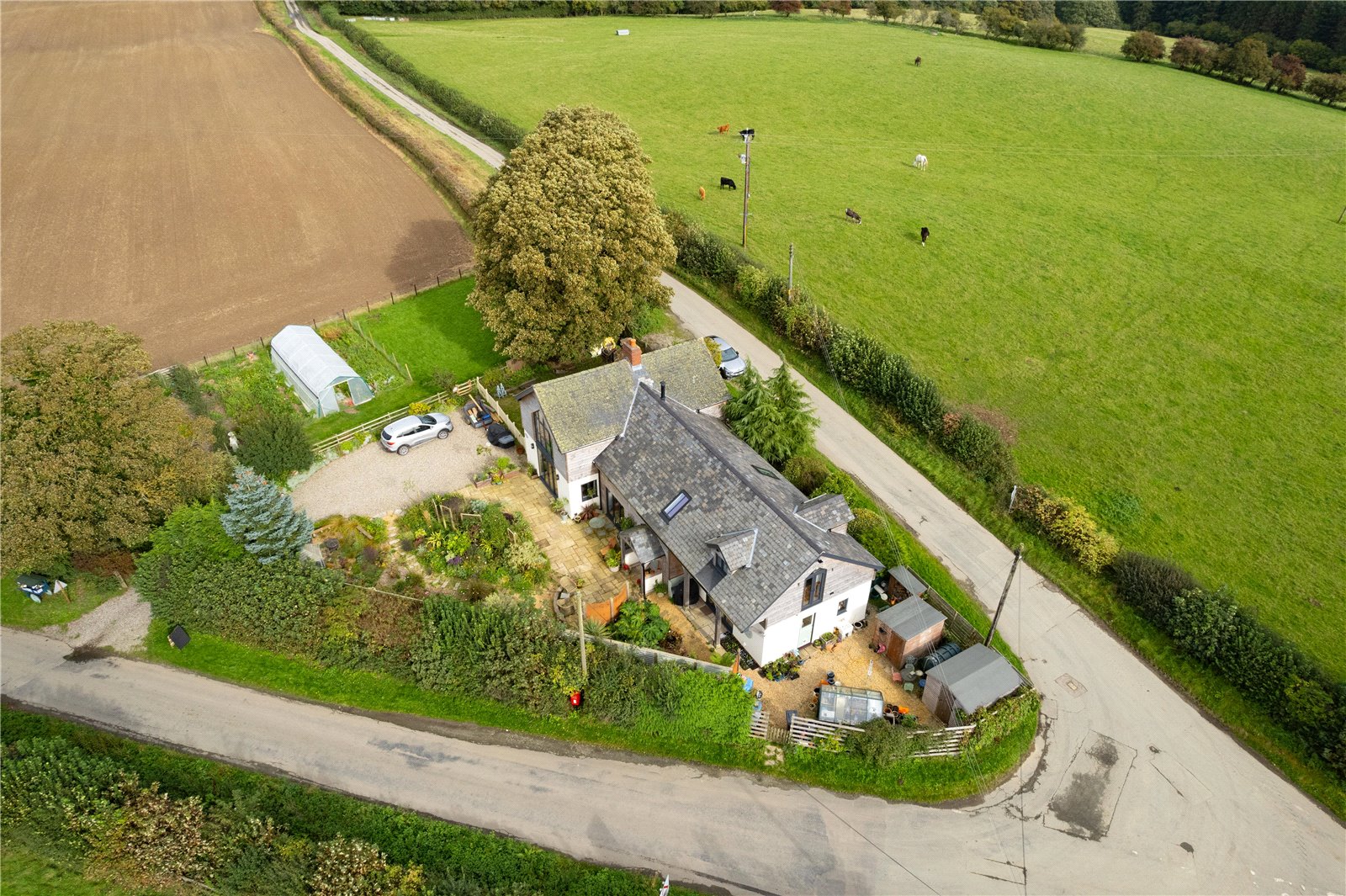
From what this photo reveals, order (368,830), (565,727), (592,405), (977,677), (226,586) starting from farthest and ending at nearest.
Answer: (592,405)
(226,586)
(565,727)
(977,677)
(368,830)

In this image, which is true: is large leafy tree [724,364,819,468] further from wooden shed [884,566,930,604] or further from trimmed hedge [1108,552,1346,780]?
trimmed hedge [1108,552,1346,780]

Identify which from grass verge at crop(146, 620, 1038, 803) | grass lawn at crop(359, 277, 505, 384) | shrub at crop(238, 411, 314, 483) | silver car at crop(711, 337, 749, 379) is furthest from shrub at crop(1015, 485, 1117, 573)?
shrub at crop(238, 411, 314, 483)

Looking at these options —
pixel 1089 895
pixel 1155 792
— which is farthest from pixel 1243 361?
pixel 1089 895

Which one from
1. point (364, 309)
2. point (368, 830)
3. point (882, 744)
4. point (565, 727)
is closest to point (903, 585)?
point (882, 744)

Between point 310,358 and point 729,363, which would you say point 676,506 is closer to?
point 729,363

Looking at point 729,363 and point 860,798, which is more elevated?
point 729,363

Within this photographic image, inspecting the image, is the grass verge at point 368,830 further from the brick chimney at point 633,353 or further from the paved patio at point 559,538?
the brick chimney at point 633,353
